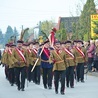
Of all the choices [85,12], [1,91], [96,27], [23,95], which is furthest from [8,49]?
[85,12]

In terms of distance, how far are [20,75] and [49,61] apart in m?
2.07

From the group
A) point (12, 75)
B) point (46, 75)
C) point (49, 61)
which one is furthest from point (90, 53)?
point (49, 61)

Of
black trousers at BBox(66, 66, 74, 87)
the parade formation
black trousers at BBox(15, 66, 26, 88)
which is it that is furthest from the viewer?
black trousers at BBox(66, 66, 74, 87)

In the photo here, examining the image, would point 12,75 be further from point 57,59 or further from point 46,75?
point 57,59

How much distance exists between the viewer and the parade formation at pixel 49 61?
14469 mm

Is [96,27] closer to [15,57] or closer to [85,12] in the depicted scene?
[15,57]

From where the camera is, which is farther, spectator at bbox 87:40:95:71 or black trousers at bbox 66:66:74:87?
spectator at bbox 87:40:95:71

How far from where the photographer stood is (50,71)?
16.1m

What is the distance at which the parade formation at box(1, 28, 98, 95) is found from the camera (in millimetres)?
14469

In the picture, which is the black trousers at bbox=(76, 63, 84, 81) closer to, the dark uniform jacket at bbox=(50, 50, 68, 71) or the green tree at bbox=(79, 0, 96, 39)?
the dark uniform jacket at bbox=(50, 50, 68, 71)

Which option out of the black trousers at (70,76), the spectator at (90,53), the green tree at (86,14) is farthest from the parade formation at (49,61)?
the green tree at (86,14)

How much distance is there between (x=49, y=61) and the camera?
47.7 ft

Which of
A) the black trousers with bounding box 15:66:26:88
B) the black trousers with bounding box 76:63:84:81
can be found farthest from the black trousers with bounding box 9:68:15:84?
the black trousers with bounding box 76:63:84:81

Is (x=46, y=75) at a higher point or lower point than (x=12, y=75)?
higher
